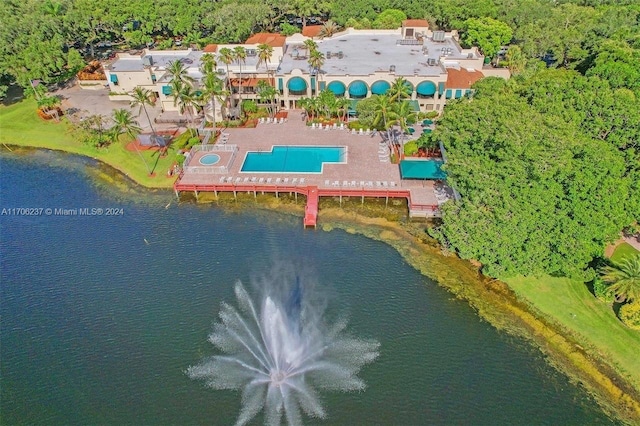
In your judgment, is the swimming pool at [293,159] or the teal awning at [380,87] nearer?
the swimming pool at [293,159]

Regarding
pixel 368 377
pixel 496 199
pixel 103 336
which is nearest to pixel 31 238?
pixel 103 336

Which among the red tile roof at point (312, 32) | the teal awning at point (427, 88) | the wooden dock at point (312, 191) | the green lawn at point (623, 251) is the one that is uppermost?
the red tile roof at point (312, 32)

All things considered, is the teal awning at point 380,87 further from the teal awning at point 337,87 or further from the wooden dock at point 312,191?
the wooden dock at point 312,191

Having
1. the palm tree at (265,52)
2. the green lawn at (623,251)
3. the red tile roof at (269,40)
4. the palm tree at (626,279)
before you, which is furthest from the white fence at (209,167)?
the green lawn at (623,251)

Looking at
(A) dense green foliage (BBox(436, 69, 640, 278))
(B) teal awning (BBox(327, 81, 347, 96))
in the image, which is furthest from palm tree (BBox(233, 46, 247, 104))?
(A) dense green foliage (BBox(436, 69, 640, 278))

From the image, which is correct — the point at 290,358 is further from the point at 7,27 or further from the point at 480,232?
the point at 7,27

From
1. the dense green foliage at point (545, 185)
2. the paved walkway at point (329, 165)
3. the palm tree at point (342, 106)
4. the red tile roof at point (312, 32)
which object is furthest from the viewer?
the red tile roof at point (312, 32)

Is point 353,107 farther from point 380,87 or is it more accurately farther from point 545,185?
point 545,185
